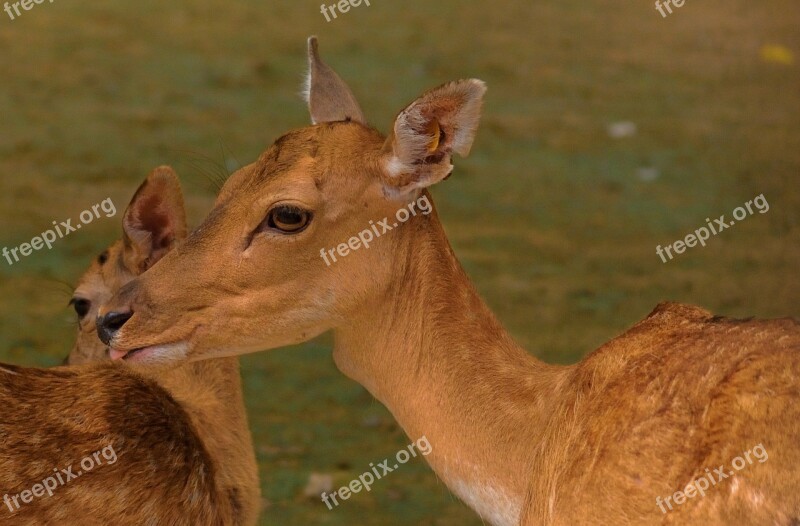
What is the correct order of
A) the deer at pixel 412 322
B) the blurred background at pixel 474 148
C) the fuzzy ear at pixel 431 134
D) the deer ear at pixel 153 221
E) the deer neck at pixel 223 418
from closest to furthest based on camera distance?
the deer at pixel 412 322 < the fuzzy ear at pixel 431 134 < the deer neck at pixel 223 418 < the deer ear at pixel 153 221 < the blurred background at pixel 474 148

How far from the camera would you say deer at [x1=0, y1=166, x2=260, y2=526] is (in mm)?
4520

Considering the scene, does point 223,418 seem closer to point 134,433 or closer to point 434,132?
point 134,433

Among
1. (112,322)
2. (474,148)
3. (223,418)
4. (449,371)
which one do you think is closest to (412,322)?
(449,371)

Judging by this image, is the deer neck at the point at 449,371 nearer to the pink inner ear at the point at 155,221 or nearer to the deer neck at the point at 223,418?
the deer neck at the point at 223,418

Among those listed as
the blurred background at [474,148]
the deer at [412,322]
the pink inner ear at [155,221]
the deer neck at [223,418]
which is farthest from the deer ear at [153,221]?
the blurred background at [474,148]

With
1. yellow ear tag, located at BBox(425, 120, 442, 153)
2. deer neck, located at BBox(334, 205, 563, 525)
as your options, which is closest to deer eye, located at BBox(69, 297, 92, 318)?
deer neck, located at BBox(334, 205, 563, 525)

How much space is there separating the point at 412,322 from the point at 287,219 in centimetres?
58

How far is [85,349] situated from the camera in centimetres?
586

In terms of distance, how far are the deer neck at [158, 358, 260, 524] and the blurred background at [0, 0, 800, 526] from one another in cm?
97

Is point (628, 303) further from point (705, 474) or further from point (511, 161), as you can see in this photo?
point (705, 474)

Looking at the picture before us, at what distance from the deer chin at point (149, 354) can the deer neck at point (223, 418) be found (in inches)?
31.7

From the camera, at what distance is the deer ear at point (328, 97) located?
17.5ft

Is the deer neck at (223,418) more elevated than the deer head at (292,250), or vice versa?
the deer head at (292,250)

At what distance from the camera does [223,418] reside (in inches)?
215
